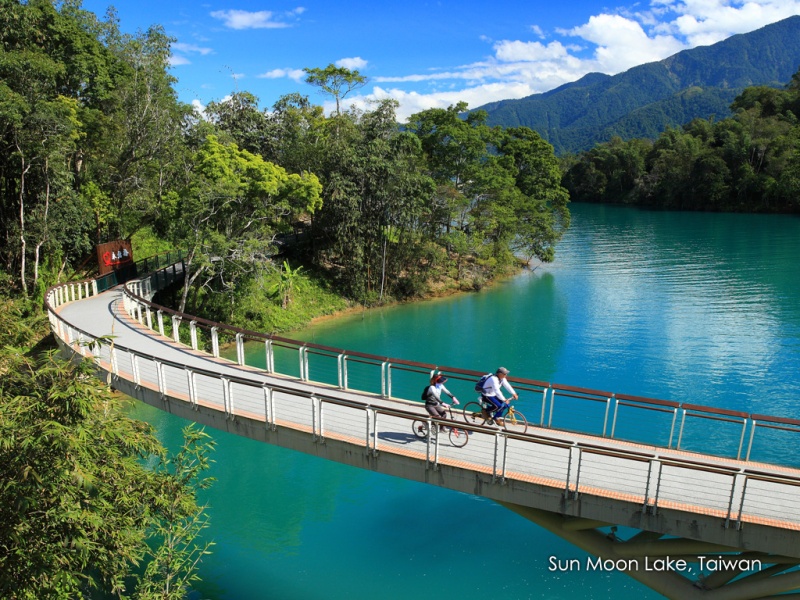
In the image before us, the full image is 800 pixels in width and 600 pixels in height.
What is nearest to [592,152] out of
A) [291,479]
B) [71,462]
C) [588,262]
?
[588,262]

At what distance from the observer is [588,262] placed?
46375 mm

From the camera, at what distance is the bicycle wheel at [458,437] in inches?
403

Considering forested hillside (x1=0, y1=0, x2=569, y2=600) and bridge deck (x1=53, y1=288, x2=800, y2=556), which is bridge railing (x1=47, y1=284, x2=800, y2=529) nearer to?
bridge deck (x1=53, y1=288, x2=800, y2=556)

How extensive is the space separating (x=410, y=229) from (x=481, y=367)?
13040mm

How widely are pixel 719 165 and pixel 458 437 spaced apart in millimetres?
84060

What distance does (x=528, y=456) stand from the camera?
32.3 feet

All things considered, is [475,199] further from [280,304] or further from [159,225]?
[159,225]

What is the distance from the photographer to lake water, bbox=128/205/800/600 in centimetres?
1201

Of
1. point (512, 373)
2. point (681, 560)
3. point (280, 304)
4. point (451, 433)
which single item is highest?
point (451, 433)

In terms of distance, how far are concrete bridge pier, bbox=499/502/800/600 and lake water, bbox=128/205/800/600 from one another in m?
2.77

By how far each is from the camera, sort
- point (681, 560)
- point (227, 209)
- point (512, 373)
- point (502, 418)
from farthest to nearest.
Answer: point (227, 209), point (512, 373), point (502, 418), point (681, 560)

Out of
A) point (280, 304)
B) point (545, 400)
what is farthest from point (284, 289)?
point (545, 400)

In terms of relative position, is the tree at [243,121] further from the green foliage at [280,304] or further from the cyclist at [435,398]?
the cyclist at [435,398]

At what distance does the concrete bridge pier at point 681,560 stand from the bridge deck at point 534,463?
1.73 ft
